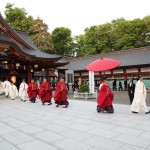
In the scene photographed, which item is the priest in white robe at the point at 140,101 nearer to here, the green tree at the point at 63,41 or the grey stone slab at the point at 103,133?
the grey stone slab at the point at 103,133

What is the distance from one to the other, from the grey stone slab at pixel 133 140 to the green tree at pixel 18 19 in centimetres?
4214

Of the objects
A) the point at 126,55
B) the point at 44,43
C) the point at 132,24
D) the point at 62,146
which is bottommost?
the point at 62,146

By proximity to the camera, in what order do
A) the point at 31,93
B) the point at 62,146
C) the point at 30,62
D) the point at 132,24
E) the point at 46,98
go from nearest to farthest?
1. the point at 62,146
2. the point at 46,98
3. the point at 31,93
4. the point at 30,62
5. the point at 132,24

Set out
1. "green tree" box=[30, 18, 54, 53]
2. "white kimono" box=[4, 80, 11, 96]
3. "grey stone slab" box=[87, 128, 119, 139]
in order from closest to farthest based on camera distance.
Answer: "grey stone slab" box=[87, 128, 119, 139] < "white kimono" box=[4, 80, 11, 96] < "green tree" box=[30, 18, 54, 53]

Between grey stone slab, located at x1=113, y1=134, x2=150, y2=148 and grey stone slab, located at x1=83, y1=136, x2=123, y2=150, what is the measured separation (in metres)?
0.23

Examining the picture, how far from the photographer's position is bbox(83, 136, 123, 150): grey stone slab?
458 cm

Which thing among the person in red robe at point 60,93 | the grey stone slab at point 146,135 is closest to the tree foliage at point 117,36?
the person in red robe at point 60,93

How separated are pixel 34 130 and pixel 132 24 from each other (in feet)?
131

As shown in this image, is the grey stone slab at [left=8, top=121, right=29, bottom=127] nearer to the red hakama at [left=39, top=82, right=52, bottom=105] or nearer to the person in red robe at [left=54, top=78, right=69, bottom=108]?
the person in red robe at [left=54, top=78, right=69, bottom=108]

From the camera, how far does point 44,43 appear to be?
42.6 m

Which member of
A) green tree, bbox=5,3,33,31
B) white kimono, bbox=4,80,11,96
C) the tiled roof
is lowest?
white kimono, bbox=4,80,11,96

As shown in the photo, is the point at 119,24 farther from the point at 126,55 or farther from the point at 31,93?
the point at 31,93

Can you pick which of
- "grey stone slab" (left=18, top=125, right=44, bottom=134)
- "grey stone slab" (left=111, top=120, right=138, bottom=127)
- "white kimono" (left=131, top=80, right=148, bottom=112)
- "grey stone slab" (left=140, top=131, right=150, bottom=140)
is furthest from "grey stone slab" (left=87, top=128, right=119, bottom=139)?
"white kimono" (left=131, top=80, right=148, bottom=112)

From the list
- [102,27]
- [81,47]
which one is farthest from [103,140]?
[81,47]
